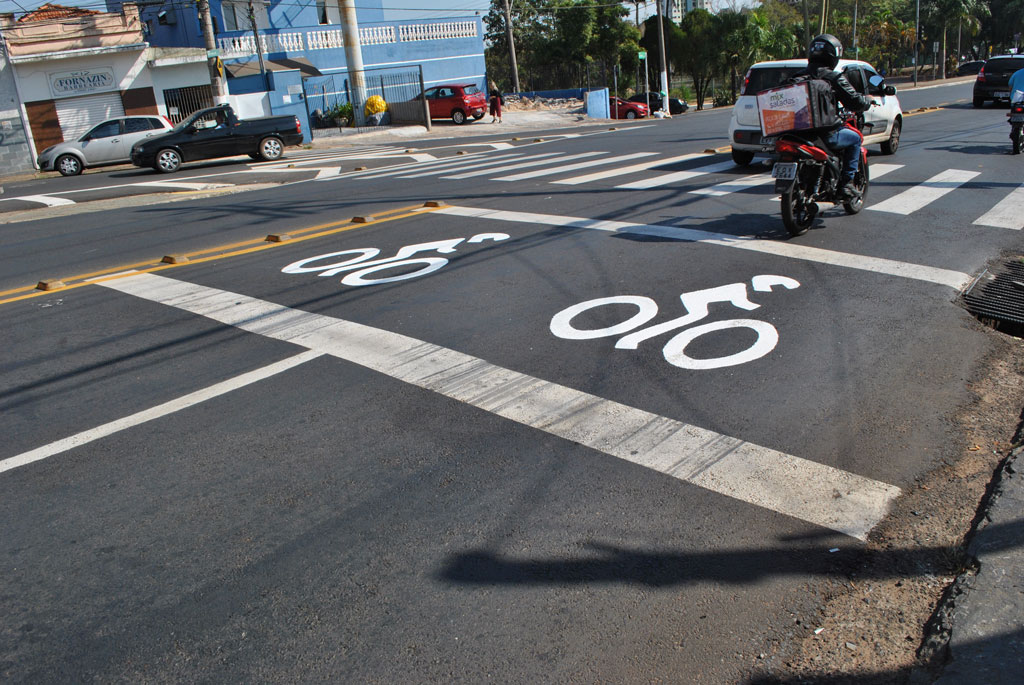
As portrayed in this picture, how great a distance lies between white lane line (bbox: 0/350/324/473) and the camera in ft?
16.3

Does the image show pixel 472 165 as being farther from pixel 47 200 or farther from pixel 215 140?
pixel 47 200

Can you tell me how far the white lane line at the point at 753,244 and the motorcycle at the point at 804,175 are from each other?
439 millimetres

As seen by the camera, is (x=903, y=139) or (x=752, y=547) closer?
(x=752, y=547)

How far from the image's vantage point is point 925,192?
38.9 ft

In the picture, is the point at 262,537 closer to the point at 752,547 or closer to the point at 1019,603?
the point at 752,547

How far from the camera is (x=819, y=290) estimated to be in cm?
736

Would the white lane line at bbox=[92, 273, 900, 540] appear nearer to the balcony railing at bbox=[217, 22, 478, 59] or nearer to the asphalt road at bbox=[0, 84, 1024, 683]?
the asphalt road at bbox=[0, 84, 1024, 683]

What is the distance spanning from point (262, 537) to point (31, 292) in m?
6.52

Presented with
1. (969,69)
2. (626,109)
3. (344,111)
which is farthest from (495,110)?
(969,69)

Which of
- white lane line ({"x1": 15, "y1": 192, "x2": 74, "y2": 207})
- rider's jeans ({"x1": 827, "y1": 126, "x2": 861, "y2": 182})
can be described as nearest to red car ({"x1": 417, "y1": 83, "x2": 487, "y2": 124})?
white lane line ({"x1": 15, "y1": 192, "x2": 74, "y2": 207})

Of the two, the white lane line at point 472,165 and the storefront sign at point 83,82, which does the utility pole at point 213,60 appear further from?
the white lane line at point 472,165

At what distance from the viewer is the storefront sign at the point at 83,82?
31.5 meters

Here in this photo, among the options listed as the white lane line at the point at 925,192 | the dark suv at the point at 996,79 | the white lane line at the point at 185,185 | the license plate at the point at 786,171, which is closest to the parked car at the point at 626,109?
the dark suv at the point at 996,79

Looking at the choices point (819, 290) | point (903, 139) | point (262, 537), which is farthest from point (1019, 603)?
point (903, 139)
